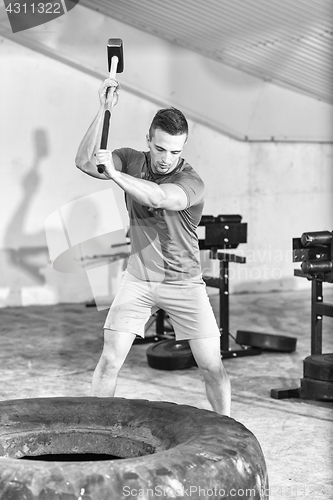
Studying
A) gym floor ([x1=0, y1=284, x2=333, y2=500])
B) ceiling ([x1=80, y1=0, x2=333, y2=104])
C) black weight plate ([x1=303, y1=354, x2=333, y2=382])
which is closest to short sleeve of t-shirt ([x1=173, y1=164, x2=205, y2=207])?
gym floor ([x1=0, y1=284, x2=333, y2=500])

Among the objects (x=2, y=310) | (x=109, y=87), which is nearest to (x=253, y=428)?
(x=109, y=87)

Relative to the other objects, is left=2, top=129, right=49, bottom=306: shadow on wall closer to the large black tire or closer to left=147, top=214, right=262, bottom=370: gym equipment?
left=147, top=214, right=262, bottom=370: gym equipment

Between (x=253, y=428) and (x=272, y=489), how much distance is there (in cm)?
81

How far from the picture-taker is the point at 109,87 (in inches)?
101

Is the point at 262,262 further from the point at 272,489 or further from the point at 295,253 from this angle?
the point at 272,489

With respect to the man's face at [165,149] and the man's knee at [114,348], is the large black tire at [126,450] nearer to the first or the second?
the man's knee at [114,348]

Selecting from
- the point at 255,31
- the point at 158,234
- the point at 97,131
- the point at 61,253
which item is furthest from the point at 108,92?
the point at 61,253

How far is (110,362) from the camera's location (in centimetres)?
285

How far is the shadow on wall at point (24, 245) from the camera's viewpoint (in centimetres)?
759

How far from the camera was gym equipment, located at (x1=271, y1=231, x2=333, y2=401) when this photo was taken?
4.12 metres

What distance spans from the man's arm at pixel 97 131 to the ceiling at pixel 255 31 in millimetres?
3641

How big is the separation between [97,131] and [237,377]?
8.68 ft

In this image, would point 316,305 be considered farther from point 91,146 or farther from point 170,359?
point 91,146

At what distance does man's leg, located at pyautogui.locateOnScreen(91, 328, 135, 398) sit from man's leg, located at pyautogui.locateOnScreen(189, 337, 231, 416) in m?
0.28
